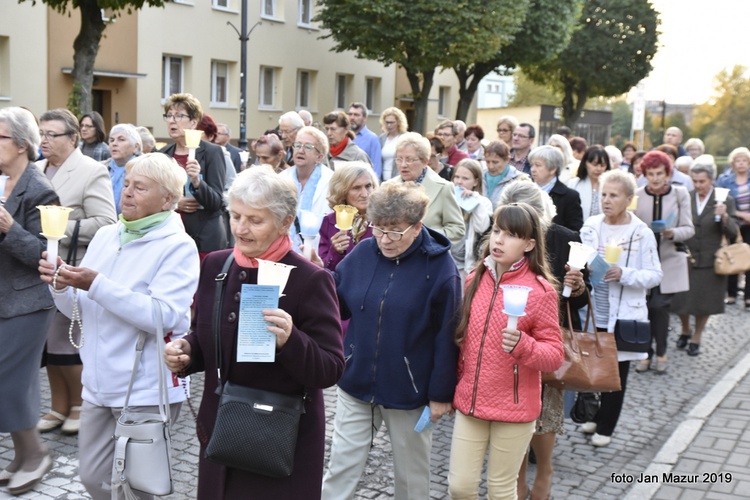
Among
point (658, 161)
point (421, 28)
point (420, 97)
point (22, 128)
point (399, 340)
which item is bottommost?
point (399, 340)

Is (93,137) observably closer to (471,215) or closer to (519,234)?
(471,215)

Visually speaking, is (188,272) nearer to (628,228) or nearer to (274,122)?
(628,228)

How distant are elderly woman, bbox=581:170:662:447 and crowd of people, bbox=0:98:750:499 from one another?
0.05ft

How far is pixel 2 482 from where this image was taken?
5.40 meters

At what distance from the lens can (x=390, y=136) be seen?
486 inches

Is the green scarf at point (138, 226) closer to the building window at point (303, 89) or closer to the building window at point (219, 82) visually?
the building window at point (219, 82)

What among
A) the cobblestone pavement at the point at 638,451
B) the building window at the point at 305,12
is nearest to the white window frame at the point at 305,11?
the building window at the point at 305,12

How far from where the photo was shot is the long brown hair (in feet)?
15.0

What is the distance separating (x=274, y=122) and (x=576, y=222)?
3229 cm

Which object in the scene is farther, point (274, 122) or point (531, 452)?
point (274, 122)

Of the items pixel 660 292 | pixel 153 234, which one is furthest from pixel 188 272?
pixel 660 292

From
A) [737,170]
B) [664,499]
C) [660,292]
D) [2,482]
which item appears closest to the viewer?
[2,482]

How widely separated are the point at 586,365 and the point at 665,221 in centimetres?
373

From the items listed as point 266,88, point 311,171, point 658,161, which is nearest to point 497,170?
point 658,161
